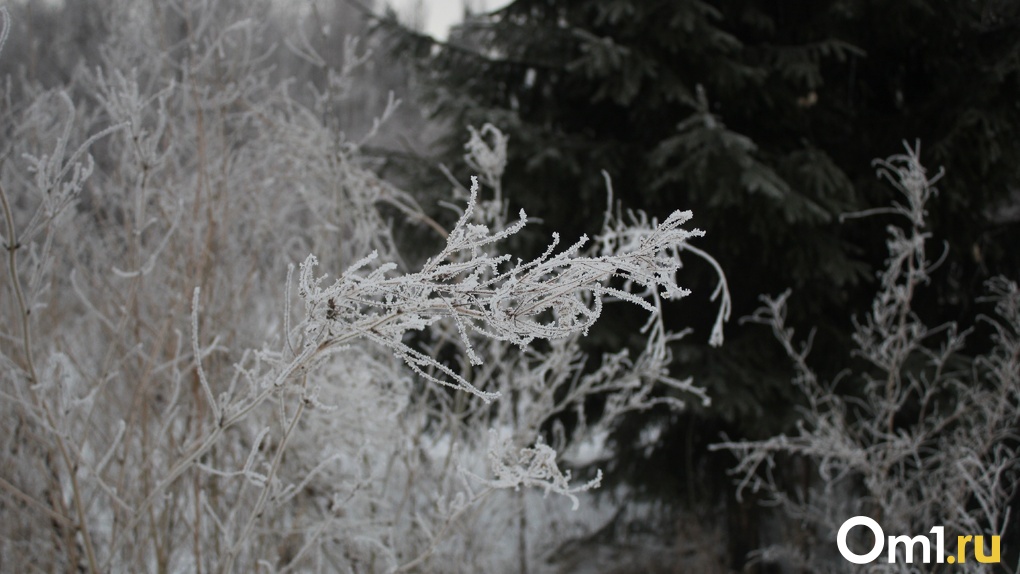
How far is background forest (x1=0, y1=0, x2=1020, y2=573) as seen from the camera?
2287 mm

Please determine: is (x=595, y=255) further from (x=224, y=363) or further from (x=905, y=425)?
(x=905, y=425)

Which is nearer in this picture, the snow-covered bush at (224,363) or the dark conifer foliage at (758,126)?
the snow-covered bush at (224,363)

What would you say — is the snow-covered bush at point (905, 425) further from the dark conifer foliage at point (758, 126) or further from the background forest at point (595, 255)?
the dark conifer foliage at point (758, 126)

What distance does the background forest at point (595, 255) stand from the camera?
7.50 feet

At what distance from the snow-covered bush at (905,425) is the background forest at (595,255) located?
0.11 ft

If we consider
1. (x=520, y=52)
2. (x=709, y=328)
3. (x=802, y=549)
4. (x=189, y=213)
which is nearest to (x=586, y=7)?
(x=520, y=52)

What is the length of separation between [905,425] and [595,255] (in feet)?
7.84

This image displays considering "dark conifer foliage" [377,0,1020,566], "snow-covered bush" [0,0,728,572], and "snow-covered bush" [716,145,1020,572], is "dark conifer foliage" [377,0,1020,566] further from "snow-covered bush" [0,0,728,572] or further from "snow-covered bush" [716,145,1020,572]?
"snow-covered bush" [0,0,728,572]

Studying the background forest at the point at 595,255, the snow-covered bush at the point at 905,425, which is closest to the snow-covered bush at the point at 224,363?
the background forest at the point at 595,255

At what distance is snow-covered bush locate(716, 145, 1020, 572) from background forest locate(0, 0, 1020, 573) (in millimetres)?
32

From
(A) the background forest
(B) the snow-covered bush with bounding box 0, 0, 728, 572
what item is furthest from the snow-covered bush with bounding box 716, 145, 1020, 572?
(B) the snow-covered bush with bounding box 0, 0, 728, 572

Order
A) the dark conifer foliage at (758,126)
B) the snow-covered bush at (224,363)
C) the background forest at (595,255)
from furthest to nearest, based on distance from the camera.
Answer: the dark conifer foliage at (758,126)
the background forest at (595,255)
the snow-covered bush at (224,363)

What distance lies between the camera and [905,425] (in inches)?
148

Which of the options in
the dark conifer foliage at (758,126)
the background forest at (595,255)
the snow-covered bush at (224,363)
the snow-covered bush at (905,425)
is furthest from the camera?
the dark conifer foliage at (758,126)
